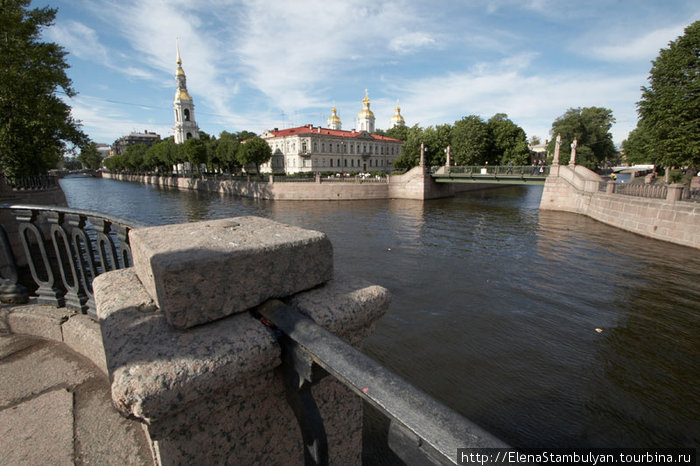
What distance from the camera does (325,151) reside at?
66.8m

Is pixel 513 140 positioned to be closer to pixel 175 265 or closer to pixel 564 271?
pixel 564 271

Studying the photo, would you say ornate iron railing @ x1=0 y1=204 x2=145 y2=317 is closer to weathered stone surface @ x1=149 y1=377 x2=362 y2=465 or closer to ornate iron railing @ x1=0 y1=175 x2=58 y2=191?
weathered stone surface @ x1=149 y1=377 x2=362 y2=465

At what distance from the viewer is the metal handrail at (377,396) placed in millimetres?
633

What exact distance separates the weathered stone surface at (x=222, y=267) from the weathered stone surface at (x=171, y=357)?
71 mm

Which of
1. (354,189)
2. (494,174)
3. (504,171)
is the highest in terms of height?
(504,171)

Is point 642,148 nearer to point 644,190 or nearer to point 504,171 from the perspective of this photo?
point 504,171

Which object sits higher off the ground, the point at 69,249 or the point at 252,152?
the point at 252,152

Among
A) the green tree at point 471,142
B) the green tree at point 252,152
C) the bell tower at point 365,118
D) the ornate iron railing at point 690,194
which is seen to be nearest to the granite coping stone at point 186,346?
the ornate iron railing at point 690,194

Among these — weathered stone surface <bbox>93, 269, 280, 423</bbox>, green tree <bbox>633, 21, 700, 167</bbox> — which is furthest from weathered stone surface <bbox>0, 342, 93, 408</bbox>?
green tree <bbox>633, 21, 700, 167</bbox>

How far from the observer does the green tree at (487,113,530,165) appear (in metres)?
52.1

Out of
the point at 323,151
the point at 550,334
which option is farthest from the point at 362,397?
the point at 323,151

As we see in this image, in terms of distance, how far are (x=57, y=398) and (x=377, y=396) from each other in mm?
2252

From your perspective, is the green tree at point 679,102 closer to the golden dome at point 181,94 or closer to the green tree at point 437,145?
the green tree at point 437,145

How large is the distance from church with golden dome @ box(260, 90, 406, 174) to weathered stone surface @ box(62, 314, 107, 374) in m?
60.8
